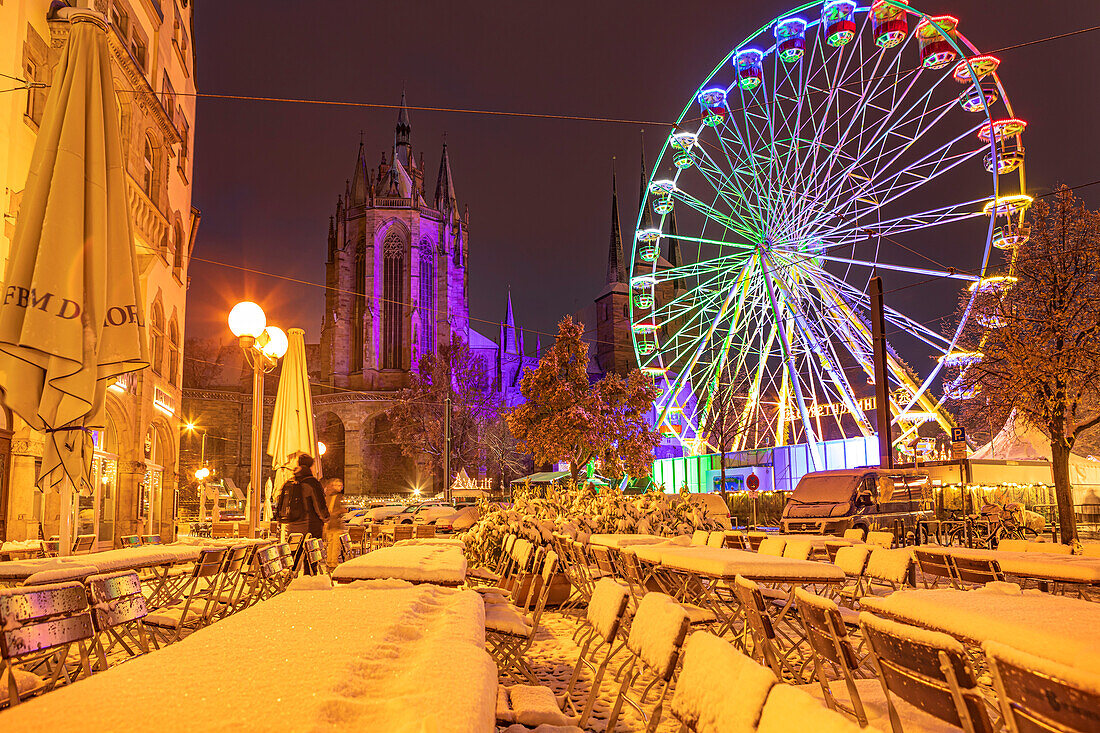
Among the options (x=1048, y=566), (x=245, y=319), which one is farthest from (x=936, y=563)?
(x=245, y=319)

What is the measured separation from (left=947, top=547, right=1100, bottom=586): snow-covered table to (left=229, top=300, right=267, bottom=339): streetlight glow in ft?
26.0

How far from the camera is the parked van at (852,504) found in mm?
16078

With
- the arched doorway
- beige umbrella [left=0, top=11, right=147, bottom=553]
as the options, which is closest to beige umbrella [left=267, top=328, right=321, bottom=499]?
beige umbrella [left=0, top=11, right=147, bottom=553]

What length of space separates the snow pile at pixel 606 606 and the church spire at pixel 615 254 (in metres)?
61.9

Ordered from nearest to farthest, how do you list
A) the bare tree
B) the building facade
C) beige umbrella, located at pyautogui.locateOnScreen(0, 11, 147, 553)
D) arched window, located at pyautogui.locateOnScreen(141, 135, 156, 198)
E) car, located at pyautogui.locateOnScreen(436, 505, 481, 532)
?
beige umbrella, located at pyautogui.locateOnScreen(0, 11, 147, 553) → the building facade → the bare tree → arched window, located at pyautogui.locateOnScreen(141, 135, 156, 198) → car, located at pyautogui.locateOnScreen(436, 505, 481, 532)

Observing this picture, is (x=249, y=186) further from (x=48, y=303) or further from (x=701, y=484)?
(x=48, y=303)

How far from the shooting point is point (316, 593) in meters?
3.85

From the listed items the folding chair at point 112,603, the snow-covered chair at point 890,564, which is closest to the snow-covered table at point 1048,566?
the snow-covered chair at point 890,564

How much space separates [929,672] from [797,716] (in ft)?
2.91

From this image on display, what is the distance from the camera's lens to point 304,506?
10164mm

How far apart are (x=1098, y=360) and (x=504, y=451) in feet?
141

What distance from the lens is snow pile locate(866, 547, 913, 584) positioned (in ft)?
20.5

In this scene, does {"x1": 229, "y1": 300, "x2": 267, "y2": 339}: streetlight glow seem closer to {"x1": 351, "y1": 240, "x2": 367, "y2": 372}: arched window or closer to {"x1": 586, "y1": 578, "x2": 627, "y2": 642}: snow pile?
{"x1": 586, "y1": 578, "x2": 627, "y2": 642}: snow pile

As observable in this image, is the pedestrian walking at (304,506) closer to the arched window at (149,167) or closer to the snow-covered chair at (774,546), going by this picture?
the snow-covered chair at (774,546)
